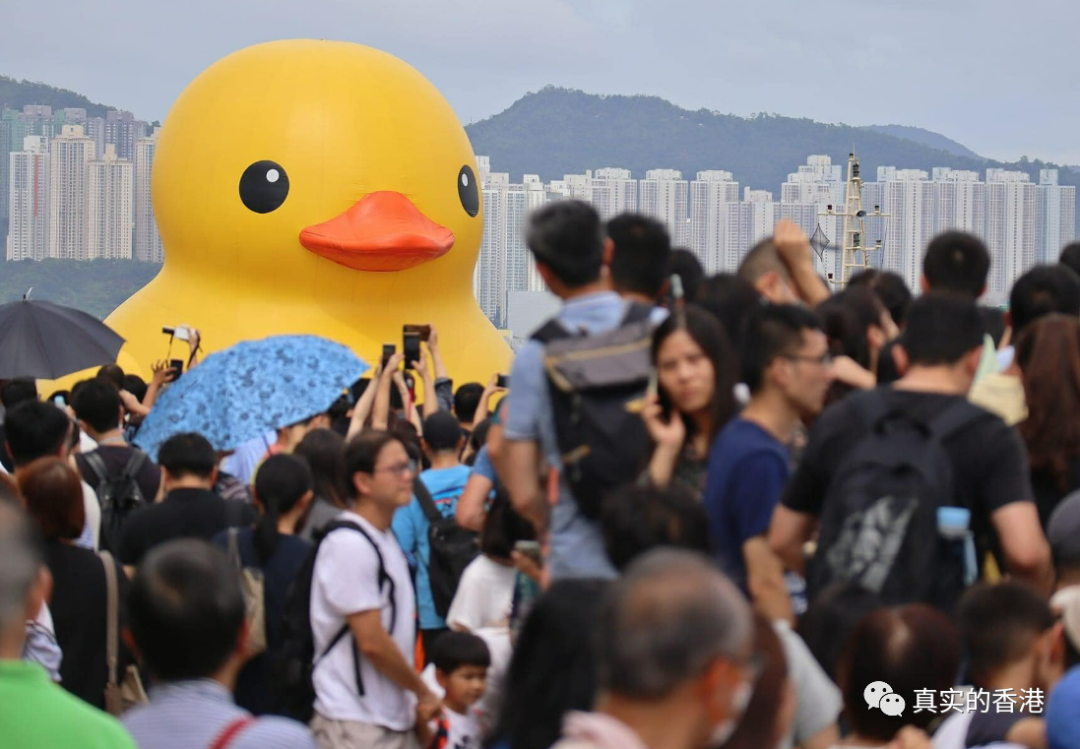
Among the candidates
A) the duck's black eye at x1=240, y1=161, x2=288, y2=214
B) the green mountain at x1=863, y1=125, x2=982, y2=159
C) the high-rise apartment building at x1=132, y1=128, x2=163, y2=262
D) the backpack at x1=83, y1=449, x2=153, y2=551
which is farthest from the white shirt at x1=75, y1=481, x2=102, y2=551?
the green mountain at x1=863, y1=125, x2=982, y2=159

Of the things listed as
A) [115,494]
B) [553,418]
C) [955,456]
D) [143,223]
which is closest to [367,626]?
[553,418]

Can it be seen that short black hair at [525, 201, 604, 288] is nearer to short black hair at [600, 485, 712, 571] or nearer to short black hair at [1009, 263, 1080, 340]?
short black hair at [600, 485, 712, 571]

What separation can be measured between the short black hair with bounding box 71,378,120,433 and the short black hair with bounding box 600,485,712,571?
341 cm

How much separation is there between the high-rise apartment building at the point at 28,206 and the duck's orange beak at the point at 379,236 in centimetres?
3324

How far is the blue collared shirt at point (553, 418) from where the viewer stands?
3.21 metres

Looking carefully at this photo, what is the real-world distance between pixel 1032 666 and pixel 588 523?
89 centimetres

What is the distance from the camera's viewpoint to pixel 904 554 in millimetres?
3111

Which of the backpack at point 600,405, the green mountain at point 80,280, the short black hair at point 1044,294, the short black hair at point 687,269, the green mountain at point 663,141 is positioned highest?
the green mountain at point 663,141

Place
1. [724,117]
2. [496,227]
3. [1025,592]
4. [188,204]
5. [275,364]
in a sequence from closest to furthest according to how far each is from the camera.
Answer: [1025,592]
[275,364]
[188,204]
[496,227]
[724,117]

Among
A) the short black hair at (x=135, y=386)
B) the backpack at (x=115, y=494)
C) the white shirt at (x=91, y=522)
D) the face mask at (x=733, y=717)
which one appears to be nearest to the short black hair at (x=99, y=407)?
the backpack at (x=115, y=494)

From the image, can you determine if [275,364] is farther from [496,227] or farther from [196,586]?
[496,227]

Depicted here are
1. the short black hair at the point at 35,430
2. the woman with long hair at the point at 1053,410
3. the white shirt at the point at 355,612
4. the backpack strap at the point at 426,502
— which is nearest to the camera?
the woman with long hair at the point at 1053,410

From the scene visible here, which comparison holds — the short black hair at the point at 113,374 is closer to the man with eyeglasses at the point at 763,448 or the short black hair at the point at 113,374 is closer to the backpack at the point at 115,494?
the backpack at the point at 115,494

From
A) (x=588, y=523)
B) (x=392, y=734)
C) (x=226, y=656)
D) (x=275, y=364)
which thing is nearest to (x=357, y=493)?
(x=392, y=734)
